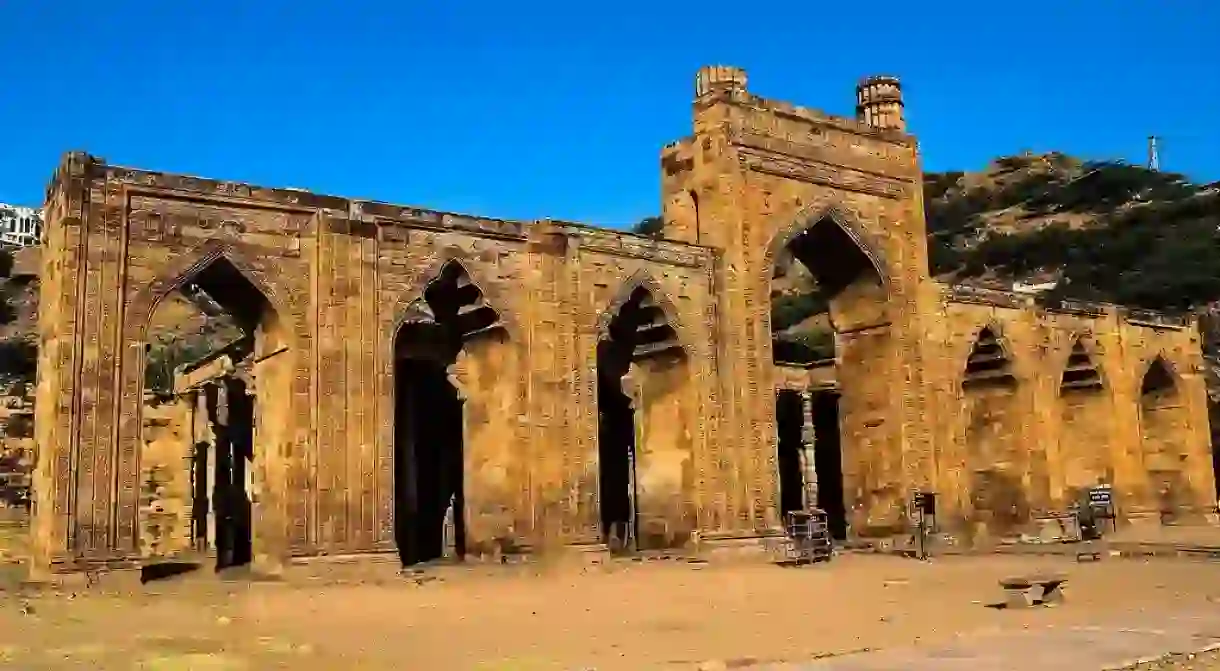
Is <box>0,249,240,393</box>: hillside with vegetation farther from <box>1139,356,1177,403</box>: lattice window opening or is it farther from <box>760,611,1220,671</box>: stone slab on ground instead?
<box>760,611,1220,671</box>: stone slab on ground

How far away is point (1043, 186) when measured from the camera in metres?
88.6

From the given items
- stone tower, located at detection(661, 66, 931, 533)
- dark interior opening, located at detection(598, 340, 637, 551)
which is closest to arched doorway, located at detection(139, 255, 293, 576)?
dark interior opening, located at detection(598, 340, 637, 551)

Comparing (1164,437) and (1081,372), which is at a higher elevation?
(1081,372)

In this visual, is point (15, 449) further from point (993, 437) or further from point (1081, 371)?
point (1081, 371)

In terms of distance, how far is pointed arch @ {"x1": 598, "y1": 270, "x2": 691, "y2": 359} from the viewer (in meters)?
23.3

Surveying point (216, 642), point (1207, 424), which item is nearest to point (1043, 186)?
point (1207, 424)

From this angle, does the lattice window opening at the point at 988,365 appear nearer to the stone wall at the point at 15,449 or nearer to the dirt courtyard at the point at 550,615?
the dirt courtyard at the point at 550,615

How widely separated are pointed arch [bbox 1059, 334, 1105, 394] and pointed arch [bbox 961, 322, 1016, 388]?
249cm

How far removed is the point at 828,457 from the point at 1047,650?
26.3 meters

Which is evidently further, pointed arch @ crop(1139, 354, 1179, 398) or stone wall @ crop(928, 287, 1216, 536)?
pointed arch @ crop(1139, 354, 1179, 398)

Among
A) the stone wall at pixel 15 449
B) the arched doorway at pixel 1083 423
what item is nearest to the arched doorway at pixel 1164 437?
the arched doorway at pixel 1083 423

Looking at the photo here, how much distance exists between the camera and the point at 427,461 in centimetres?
2794

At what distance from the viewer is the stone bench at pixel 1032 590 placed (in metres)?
14.2

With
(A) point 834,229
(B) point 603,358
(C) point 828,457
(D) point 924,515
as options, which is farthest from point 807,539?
(C) point 828,457
